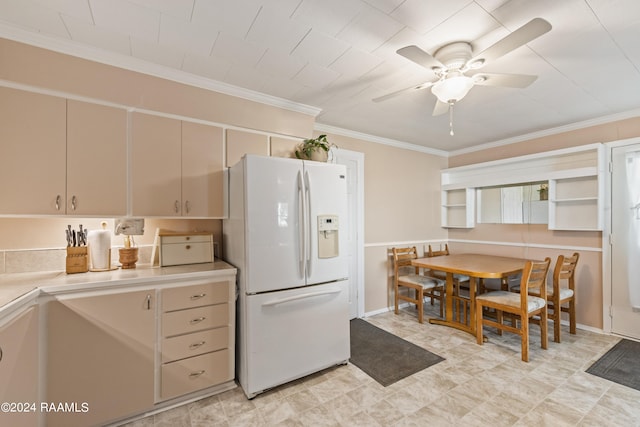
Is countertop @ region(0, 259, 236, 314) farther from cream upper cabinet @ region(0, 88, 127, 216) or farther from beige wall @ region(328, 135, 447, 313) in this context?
beige wall @ region(328, 135, 447, 313)

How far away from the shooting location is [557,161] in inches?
138

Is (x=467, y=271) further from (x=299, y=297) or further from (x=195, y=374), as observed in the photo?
(x=195, y=374)

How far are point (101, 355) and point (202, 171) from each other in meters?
1.44

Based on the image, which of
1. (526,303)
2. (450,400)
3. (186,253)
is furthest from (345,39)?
(526,303)

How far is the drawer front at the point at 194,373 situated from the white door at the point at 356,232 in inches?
76.8

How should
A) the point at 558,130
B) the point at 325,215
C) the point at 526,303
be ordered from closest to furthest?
the point at 325,215 → the point at 526,303 → the point at 558,130

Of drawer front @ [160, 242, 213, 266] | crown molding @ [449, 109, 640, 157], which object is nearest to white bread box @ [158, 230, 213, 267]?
drawer front @ [160, 242, 213, 266]

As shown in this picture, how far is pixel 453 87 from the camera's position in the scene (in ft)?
6.18

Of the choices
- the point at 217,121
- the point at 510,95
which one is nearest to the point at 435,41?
the point at 510,95

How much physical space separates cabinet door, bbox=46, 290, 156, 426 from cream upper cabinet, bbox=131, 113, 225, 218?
734 millimetres

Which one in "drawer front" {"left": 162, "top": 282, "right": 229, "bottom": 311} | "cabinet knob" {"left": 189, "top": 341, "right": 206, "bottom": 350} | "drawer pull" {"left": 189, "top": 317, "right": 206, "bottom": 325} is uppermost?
"drawer front" {"left": 162, "top": 282, "right": 229, "bottom": 311}

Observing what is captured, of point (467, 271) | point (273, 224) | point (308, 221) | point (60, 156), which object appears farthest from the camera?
point (467, 271)

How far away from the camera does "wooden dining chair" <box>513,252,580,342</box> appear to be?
2.86 m

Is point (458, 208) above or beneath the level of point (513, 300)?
above
